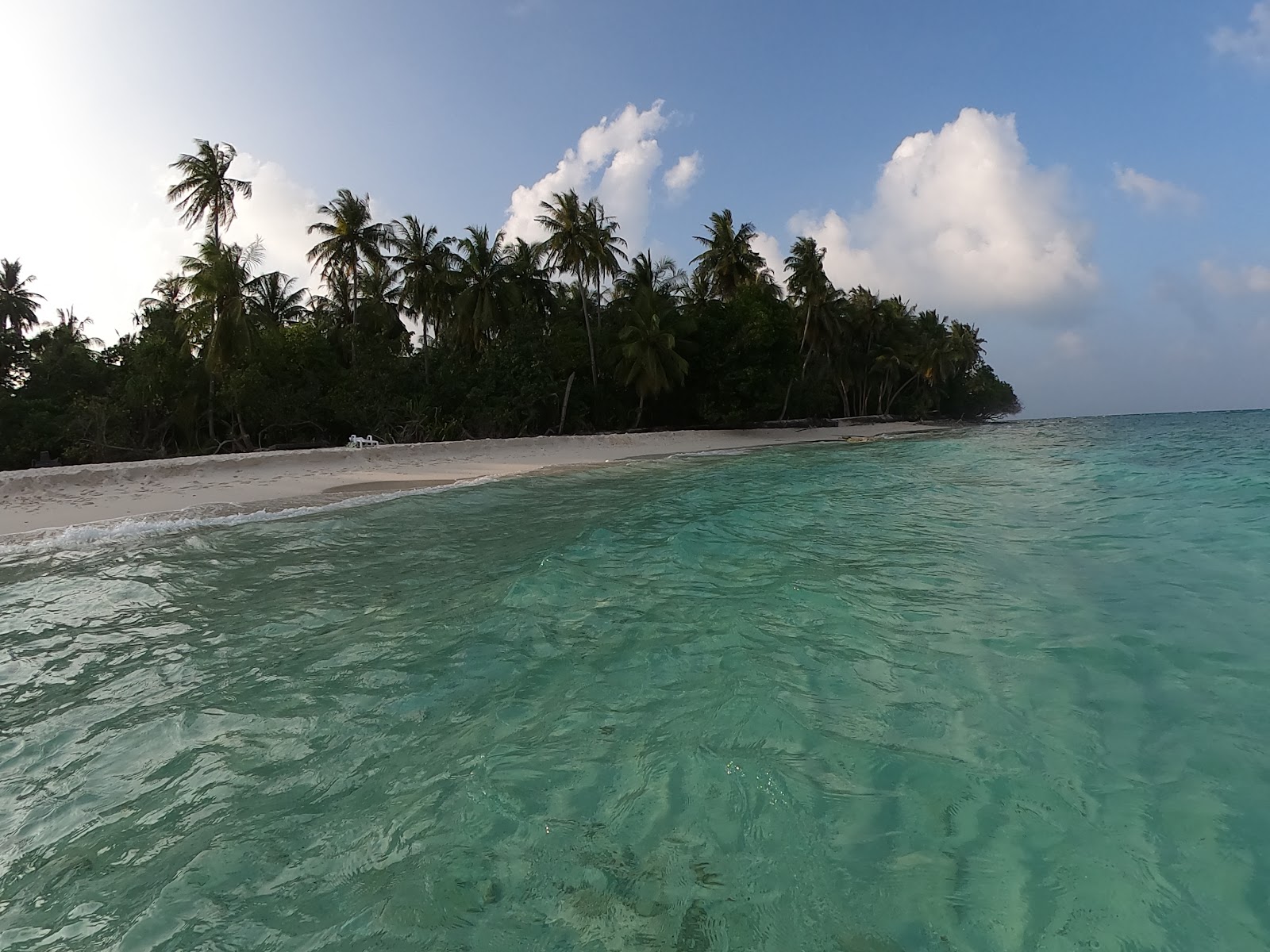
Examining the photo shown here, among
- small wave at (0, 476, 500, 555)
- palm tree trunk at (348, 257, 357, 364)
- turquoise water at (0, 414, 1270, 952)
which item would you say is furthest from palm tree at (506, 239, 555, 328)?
turquoise water at (0, 414, 1270, 952)

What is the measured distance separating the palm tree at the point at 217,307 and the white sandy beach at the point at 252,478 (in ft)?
26.7

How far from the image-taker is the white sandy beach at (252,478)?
1121cm

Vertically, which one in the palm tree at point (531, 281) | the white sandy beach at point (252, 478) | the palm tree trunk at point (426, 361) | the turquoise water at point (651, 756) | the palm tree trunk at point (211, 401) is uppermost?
the palm tree at point (531, 281)

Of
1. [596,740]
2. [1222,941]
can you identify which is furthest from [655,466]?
[1222,941]

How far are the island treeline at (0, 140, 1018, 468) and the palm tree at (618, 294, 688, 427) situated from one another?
90mm

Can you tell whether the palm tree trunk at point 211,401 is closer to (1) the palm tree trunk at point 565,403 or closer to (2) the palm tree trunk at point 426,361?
(2) the palm tree trunk at point 426,361

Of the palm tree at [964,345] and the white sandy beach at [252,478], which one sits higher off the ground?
the palm tree at [964,345]

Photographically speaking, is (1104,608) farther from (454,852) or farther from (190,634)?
(190,634)

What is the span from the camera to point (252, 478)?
1478cm

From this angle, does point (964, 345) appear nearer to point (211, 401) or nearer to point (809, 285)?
point (809, 285)

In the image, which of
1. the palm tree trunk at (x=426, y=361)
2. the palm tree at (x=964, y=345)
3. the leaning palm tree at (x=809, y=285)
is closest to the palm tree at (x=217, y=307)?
the palm tree trunk at (x=426, y=361)

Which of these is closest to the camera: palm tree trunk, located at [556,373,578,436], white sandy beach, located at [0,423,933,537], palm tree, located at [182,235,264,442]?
white sandy beach, located at [0,423,933,537]

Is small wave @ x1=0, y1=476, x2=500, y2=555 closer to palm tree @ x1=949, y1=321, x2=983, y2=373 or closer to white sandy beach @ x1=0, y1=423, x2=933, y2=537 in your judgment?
white sandy beach @ x1=0, y1=423, x2=933, y2=537

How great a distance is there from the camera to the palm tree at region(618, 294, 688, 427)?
99.3ft
